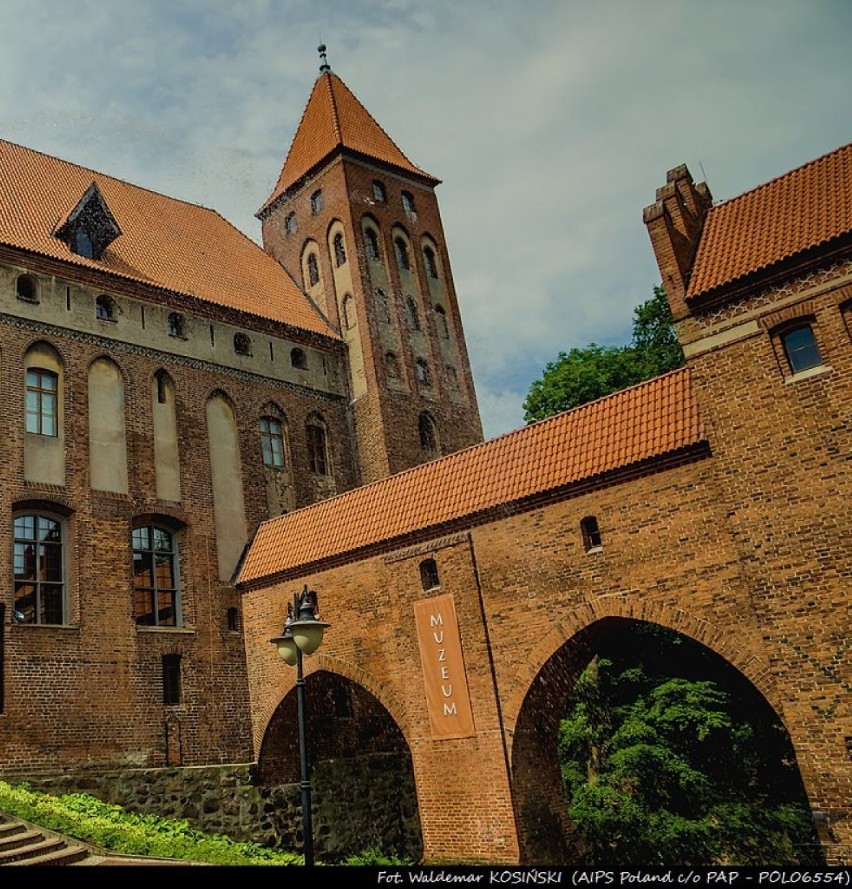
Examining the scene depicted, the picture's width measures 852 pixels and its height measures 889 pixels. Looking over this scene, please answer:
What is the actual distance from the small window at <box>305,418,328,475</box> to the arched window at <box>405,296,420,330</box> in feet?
15.4

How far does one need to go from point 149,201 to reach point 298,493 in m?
10.2

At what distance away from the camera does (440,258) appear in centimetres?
2756

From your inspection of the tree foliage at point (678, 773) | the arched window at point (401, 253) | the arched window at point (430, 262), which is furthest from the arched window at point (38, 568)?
the arched window at point (430, 262)

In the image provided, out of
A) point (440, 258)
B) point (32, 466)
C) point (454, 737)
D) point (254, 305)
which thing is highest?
point (440, 258)

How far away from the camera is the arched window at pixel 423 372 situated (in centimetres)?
2486

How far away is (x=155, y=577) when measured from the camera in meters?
17.6

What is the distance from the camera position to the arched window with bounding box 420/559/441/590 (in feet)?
50.0

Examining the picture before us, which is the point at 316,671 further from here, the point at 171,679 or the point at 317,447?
the point at 317,447

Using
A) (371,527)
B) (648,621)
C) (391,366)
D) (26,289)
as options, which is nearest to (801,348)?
(648,621)

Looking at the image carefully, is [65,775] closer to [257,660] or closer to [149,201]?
[257,660]

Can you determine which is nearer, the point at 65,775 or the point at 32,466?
the point at 65,775

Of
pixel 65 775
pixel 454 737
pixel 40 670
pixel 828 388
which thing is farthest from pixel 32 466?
pixel 828 388

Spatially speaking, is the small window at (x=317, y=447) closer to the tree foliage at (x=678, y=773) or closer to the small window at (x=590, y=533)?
the tree foliage at (x=678, y=773)

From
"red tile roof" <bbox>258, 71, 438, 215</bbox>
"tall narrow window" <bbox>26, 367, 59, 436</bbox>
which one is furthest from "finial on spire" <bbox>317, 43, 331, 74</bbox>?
"tall narrow window" <bbox>26, 367, 59, 436</bbox>
